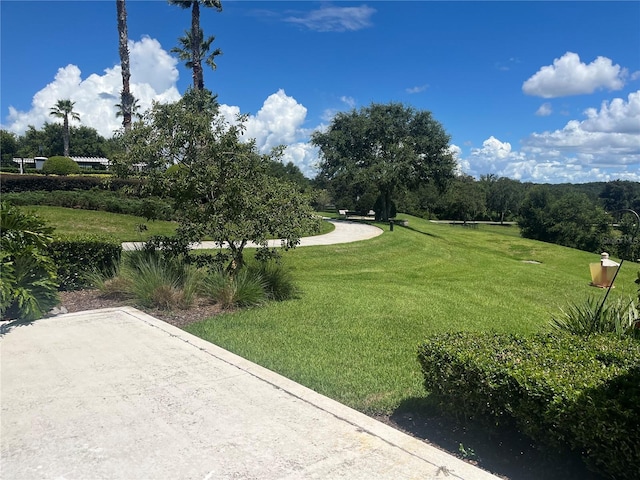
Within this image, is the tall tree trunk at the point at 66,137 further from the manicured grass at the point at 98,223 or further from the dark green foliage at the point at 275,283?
the dark green foliage at the point at 275,283

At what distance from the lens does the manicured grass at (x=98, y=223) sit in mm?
16062

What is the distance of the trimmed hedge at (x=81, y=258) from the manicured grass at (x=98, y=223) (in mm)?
6975

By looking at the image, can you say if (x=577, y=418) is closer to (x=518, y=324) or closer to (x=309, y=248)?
(x=518, y=324)

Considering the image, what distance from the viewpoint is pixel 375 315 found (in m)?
7.52

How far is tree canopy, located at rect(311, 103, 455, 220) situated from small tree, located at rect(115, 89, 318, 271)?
830 inches

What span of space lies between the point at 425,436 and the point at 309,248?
12.6 m

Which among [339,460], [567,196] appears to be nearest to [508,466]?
[339,460]

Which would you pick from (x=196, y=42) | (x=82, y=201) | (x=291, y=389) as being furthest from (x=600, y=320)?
(x=196, y=42)

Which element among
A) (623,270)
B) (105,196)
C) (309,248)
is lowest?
(623,270)

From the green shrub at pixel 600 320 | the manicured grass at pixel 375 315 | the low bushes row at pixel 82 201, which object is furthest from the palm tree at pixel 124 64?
the green shrub at pixel 600 320

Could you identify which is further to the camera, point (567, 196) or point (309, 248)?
point (567, 196)

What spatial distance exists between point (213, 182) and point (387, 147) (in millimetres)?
23646

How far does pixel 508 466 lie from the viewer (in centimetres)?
310

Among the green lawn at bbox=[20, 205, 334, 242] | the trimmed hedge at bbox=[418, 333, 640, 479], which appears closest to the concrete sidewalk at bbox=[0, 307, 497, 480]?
the trimmed hedge at bbox=[418, 333, 640, 479]
